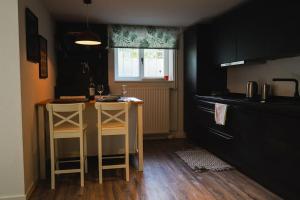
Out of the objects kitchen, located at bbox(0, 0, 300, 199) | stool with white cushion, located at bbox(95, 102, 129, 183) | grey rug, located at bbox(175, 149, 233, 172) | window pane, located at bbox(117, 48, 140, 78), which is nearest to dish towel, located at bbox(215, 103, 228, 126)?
kitchen, located at bbox(0, 0, 300, 199)

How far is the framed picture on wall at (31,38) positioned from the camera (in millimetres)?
2635

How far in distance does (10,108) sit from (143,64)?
3.08 metres

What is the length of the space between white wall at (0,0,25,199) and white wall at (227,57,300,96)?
118 inches

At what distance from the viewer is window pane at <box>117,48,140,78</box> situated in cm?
504

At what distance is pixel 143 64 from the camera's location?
202 inches

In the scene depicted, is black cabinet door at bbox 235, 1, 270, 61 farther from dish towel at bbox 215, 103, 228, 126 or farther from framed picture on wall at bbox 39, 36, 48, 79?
framed picture on wall at bbox 39, 36, 48, 79

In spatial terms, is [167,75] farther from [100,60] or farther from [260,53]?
[260,53]

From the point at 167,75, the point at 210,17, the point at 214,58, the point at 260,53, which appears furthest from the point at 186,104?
the point at 260,53

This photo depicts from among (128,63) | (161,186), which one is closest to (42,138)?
(161,186)

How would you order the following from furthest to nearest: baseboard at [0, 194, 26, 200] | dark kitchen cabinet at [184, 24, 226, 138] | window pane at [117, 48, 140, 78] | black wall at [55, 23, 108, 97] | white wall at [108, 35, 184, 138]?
1. window pane at [117, 48, 140, 78]
2. white wall at [108, 35, 184, 138]
3. black wall at [55, 23, 108, 97]
4. dark kitchen cabinet at [184, 24, 226, 138]
5. baseboard at [0, 194, 26, 200]

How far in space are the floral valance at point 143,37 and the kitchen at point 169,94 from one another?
0.09 feet

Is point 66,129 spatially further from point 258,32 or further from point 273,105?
point 258,32

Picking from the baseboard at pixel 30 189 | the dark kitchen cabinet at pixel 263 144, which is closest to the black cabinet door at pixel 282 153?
the dark kitchen cabinet at pixel 263 144

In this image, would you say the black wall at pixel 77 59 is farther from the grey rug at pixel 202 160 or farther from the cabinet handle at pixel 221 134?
the cabinet handle at pixel 221 134
